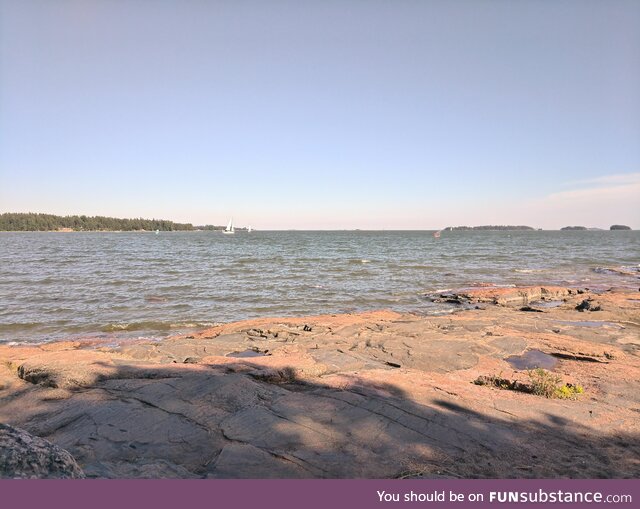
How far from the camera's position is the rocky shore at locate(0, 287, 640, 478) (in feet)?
12.4

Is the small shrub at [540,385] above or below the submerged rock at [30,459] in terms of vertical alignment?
below

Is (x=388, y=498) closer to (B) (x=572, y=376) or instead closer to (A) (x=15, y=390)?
(A) (x=15, y=390)

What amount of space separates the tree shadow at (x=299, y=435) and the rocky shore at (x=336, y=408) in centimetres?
2

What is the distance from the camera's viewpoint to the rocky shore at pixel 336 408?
3.77m

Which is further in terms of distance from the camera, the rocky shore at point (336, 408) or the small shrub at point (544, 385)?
the small shrub at point (544, 385)

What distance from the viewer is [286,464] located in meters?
3.67

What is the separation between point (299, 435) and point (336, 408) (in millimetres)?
906

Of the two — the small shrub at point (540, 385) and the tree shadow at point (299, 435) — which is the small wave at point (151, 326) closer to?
the tree shadow at point (299, 435)

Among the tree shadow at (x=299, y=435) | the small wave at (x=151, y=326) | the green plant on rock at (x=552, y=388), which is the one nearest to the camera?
the tree shadow at (x=299, y=435)

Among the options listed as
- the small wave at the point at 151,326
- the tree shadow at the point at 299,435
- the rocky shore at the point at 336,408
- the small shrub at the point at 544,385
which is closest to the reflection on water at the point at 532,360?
the rocky shore at the point at 336,408

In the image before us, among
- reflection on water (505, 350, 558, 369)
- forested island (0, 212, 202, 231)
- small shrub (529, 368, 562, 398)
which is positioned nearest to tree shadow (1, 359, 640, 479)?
small shrub (529, 368, 562, 398)

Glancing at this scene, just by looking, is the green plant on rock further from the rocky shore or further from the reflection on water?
the reflection on water

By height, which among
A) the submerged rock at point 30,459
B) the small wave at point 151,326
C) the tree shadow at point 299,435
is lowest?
the small wave at point 151,326

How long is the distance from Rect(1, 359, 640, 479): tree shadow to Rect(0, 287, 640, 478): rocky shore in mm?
20
